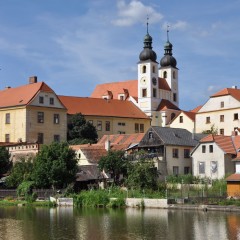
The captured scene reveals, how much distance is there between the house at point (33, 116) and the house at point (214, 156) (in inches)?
1034

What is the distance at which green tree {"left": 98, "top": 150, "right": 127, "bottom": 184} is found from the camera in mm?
58031

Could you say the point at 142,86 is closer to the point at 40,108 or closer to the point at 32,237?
the point at 40,108

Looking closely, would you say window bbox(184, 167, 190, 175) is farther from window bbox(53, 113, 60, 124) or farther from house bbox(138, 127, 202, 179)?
window bbox(53, 113, 60, 124)

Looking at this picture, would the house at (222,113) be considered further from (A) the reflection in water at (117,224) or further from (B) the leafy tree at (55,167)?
(A) the reflection in water at (117,224)

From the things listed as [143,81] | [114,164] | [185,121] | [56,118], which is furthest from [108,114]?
[114,164]

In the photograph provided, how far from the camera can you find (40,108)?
80250mm

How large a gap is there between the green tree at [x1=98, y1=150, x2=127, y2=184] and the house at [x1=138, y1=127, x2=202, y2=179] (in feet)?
13.7

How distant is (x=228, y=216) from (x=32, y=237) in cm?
1443

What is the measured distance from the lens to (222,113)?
81.5 m

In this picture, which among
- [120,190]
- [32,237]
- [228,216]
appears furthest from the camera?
[120,190]

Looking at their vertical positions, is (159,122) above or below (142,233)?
above

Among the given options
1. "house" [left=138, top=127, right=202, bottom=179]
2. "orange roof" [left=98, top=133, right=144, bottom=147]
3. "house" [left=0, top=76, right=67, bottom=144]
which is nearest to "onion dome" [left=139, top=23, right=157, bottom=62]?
"house" [left=0, top=76, right=67, bottom=144]

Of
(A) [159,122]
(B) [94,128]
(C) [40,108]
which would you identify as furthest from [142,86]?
(C) [40,108]

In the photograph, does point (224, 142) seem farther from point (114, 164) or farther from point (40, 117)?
point (40, 117)
